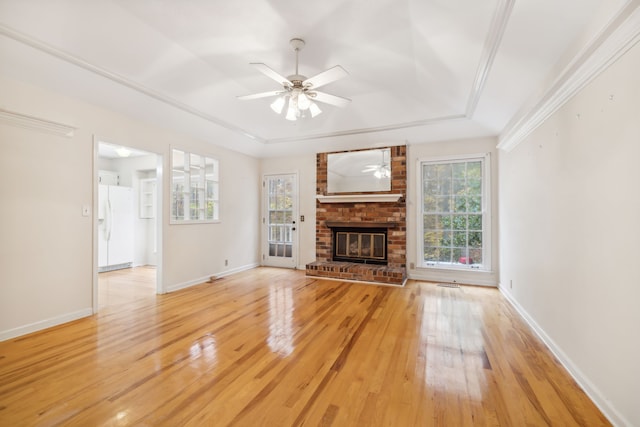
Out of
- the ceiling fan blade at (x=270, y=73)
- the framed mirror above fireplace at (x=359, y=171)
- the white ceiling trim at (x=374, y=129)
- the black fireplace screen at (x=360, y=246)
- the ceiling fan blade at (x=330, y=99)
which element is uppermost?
the white ceiling trim at (x=374, y=129)

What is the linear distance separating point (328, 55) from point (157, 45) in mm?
1628

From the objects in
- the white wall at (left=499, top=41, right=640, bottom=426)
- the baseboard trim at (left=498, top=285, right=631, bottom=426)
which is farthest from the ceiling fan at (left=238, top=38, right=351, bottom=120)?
the baseboard trim at (left=498, top=285, right=631, bottom=426)

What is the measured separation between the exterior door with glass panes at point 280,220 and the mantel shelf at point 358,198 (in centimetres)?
77

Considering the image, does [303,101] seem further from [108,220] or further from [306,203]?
[108,220]

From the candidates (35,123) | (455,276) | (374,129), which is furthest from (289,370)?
(374,129)

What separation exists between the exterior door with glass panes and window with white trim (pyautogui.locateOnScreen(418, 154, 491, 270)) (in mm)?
2643

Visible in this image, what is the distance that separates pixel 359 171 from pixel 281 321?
336cm

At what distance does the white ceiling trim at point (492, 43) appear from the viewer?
1992mm

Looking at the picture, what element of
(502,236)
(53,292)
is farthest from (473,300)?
(53,292)

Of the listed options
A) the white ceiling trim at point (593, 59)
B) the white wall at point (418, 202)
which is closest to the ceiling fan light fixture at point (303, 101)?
the white ceiling trim at point (593, 59)

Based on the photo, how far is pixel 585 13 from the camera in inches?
73.0

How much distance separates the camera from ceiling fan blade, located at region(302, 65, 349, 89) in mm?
2371

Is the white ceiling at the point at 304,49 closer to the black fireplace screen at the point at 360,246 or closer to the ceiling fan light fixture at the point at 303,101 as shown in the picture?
the ceiling fan light fixture at the point at 303,101

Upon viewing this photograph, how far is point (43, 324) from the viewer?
2.90 meters
